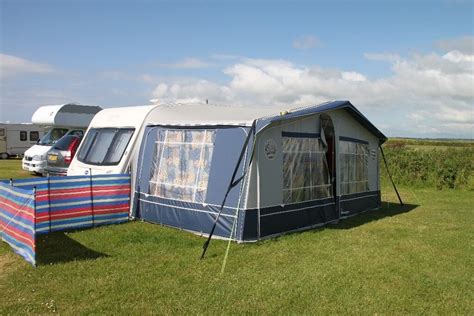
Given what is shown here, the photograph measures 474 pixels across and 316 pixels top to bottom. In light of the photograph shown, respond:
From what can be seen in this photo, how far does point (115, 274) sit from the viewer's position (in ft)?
20.4

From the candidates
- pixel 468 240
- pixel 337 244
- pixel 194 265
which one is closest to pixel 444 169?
pixel 468 240

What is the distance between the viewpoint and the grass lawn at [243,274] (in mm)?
5324

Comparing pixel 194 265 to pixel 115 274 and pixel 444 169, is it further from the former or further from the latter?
pixel 444 169

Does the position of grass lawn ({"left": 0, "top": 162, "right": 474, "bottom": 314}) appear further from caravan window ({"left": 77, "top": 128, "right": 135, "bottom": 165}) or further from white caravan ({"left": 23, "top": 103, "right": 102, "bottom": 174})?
white caravan ({"left": 23, "top": 103, "right": 102, "bottom": 174})

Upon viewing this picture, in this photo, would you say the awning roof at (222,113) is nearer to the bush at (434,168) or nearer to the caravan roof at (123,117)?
the caravan roof at (123,117)

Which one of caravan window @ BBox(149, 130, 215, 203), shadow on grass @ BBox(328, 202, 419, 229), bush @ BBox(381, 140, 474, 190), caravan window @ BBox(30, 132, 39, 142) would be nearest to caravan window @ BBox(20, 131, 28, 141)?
caravan window @ BBox(30, 132, 39, 142)

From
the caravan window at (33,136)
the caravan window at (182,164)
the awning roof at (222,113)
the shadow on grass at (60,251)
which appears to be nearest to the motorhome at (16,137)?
the caravan window at (33,136)

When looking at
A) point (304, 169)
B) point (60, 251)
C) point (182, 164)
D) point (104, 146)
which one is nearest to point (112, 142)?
point (104, 146)

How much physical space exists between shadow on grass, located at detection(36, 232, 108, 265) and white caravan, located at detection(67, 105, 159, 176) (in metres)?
2.17

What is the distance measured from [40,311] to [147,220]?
4.41 m

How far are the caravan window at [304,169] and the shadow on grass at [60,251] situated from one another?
11.7 feet

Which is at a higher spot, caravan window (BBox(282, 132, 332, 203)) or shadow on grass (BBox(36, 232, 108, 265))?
caravan window (BBox(282, 132, 332, 203))

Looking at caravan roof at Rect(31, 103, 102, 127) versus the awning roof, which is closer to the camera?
the awning roof

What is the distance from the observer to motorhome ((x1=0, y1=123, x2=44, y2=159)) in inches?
1093
